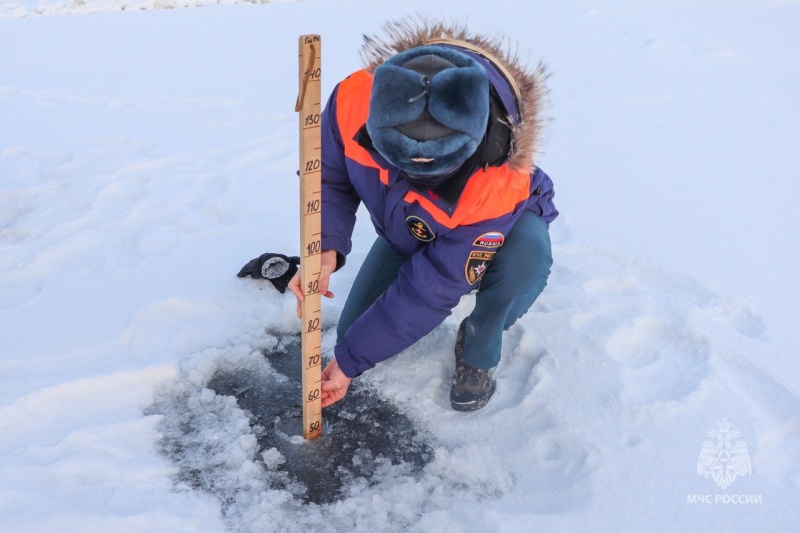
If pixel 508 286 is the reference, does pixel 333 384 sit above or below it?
below

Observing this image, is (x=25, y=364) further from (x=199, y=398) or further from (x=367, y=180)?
(x=367, y=180)

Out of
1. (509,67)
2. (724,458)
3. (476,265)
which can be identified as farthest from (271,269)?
(724,458)

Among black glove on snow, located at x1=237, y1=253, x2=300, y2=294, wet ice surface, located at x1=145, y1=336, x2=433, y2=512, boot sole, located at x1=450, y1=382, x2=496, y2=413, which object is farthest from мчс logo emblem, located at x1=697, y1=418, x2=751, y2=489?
black glove on snow, located at x1=237, y1=253, x2=300, y2=294

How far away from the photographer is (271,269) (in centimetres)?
250

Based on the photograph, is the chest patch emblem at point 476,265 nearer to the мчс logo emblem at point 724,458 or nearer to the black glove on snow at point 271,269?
the мчс logo emblem at point 724,458

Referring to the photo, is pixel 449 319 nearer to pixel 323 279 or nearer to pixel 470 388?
pixel 470 388

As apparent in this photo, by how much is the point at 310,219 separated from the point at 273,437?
0.67m

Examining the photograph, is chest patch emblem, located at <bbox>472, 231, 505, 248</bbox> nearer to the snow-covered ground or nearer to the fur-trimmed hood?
the fur-trimmed hood

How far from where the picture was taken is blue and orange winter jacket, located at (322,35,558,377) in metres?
1.76

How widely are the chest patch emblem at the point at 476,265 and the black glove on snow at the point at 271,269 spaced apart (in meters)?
0.85

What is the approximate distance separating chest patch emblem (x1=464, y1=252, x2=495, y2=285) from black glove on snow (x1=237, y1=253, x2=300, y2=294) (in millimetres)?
852

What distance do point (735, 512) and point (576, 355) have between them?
2.08ft

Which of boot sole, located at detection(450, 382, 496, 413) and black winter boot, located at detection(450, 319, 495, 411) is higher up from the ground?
black winter boot, located at detection(450, 319, 495, 411)

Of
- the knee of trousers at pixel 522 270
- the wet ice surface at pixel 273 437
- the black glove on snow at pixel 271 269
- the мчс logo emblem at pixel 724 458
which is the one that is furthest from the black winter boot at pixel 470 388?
the black glove on snow at pixel 271 269
